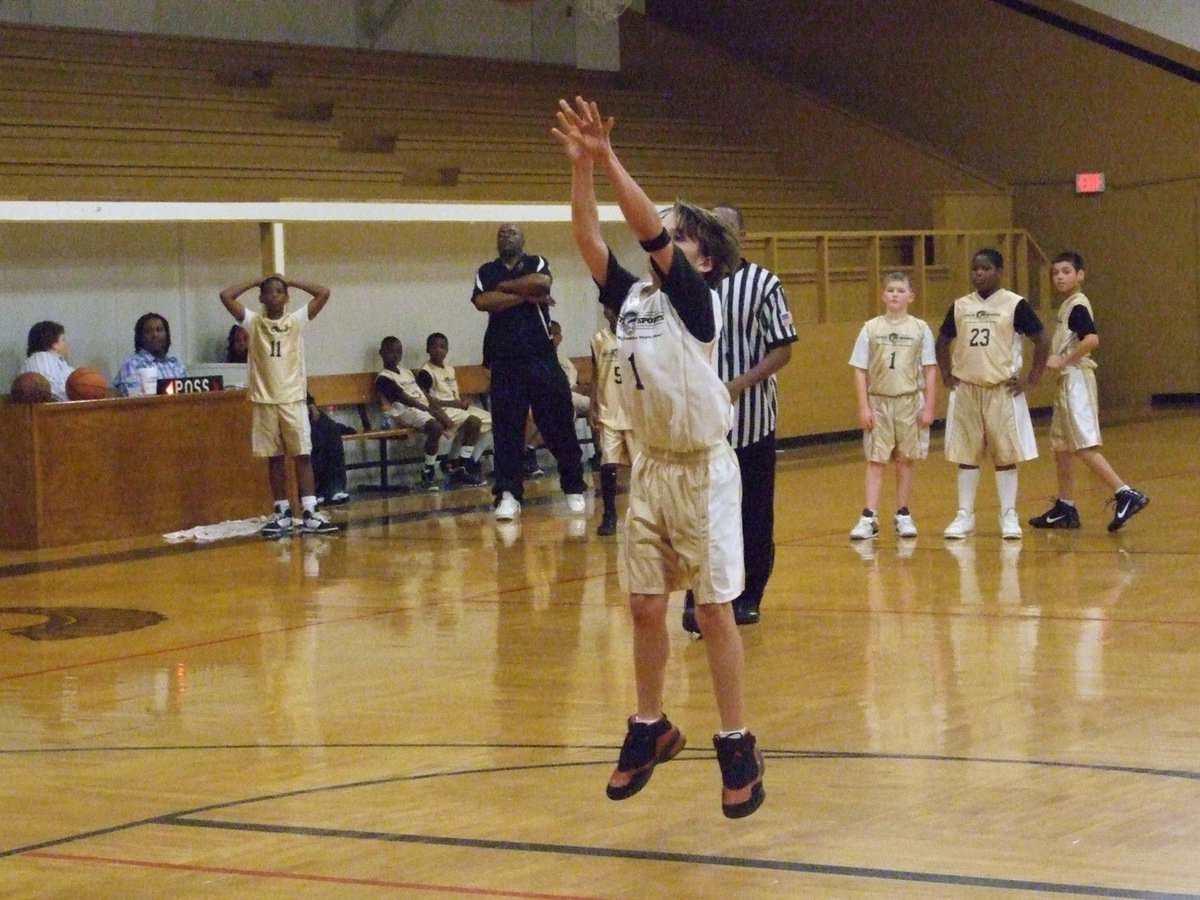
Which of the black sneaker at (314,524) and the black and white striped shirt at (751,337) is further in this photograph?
A: the black sneaker at (314,524)

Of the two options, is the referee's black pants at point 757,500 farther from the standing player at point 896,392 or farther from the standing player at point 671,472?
the standing player at point 896,392

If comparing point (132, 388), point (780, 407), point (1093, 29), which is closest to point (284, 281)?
point (132, 388)

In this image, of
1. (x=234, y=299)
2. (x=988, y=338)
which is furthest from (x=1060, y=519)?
(x=234, y=299)

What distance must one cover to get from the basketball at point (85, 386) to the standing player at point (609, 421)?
3.30 m

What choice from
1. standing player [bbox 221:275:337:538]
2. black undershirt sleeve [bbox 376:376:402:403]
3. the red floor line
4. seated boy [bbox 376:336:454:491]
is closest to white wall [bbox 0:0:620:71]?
seated boy [bbox 376:336:454:491]

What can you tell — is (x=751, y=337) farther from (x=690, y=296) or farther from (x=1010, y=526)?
(x=1010, y=526)

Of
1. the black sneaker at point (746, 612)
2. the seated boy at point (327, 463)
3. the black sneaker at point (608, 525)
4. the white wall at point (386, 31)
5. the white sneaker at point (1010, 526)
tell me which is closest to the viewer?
the black sneaker at point (746, 612)

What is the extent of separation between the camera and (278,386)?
12.3m

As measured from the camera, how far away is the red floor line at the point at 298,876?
4422 mm

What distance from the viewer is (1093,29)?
75.2ft

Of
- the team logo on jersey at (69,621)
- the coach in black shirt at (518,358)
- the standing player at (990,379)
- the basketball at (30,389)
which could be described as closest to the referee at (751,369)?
the team logo on jersey at (69,621)

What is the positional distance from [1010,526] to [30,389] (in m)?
6.10

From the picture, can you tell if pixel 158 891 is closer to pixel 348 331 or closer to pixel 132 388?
pixel 132 388

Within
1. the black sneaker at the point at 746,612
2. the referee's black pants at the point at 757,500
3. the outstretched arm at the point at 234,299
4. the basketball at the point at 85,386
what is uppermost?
the outstretched arm at the point at 234,299
